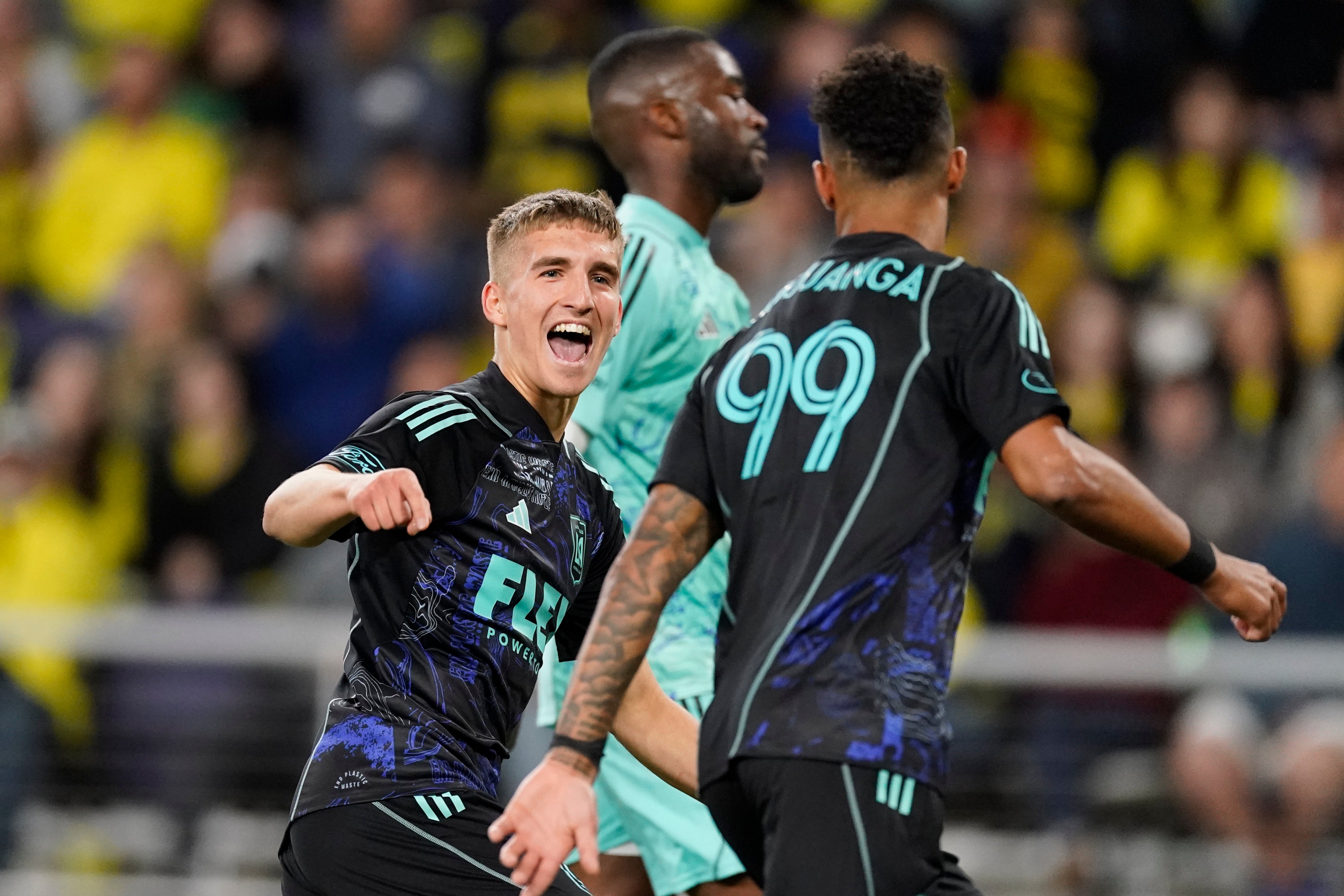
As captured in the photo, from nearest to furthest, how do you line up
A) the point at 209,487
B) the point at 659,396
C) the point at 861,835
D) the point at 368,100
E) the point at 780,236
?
the point at 861,835, the point at 659,396, the point at 209,487, the point at 780,236, the point at 368,100

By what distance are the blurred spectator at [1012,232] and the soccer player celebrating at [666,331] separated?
338cm

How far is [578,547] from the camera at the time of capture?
417 centimetres

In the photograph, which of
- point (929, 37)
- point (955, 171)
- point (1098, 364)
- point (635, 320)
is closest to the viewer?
point (955, 171)

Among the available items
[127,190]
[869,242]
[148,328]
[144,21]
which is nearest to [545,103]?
[148,328]

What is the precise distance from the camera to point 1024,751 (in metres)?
7.43

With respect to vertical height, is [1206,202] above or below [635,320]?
above

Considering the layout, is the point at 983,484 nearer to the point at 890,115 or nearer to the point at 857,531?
the point at 857,531

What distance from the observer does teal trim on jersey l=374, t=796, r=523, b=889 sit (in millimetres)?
3740

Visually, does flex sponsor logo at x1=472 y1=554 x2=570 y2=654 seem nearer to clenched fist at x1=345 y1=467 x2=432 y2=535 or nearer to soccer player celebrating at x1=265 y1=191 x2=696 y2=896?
soccer player celebrating at x1=265 y1=191 x2=696 y2=896

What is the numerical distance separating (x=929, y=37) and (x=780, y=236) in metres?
1.43

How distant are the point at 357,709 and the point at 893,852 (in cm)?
117

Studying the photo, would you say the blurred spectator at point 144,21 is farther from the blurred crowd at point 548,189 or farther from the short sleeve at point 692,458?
the short sleeve at point 692,458

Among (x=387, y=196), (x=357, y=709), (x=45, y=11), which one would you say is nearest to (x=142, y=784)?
(x=387, y=196)

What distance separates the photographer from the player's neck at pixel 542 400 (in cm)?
418
